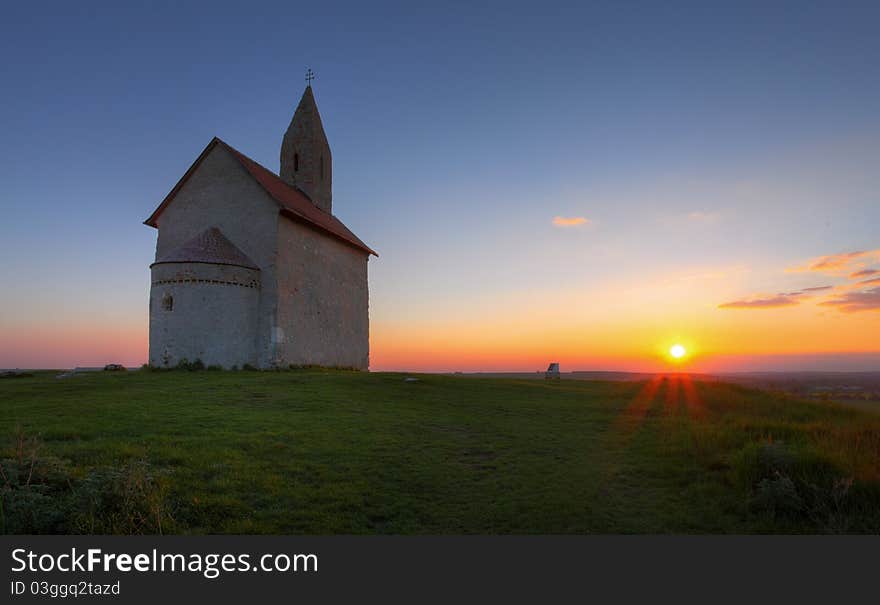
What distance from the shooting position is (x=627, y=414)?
15.8 meters

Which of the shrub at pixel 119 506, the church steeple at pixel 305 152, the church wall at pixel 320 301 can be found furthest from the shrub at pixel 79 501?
the church steeple at pixel 305 152

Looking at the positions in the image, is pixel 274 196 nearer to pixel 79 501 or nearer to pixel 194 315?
pixel 194 315

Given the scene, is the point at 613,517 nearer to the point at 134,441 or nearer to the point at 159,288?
the point at 134,441

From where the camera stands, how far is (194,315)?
24188mm

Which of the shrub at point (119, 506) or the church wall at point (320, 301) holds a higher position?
the church wall at point (320, 301)

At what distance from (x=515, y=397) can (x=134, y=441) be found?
46.1 feet

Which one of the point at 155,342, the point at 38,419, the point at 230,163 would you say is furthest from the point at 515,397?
the point at 230,163

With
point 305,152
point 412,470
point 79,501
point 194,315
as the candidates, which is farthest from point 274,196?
point 79,501

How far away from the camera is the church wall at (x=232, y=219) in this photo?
2575 cm

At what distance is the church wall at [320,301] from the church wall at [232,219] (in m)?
0.62

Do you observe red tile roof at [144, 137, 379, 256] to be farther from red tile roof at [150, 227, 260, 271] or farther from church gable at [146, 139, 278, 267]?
red tile roof at [150, 227, 260, 271]

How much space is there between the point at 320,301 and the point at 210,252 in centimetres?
707

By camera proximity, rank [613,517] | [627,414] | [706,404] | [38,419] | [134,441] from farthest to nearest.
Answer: [706,404] < [627,414] < [38,419] < [134,441] < [613,517]

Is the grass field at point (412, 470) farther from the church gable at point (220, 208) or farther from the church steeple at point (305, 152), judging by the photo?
the church steeple at point (305, 152)
